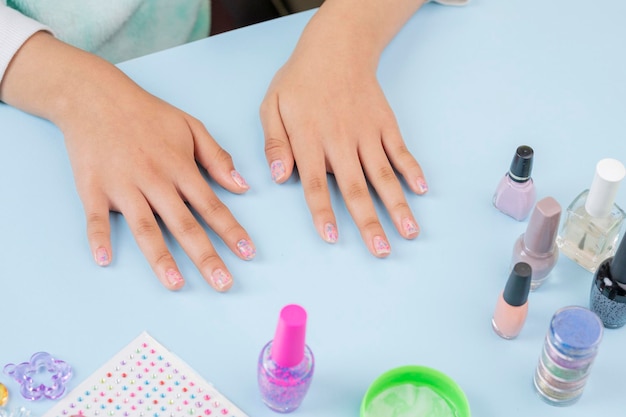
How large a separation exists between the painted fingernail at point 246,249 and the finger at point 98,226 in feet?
0.43

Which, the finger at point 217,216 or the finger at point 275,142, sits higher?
the finger at point 275,142

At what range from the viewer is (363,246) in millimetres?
835

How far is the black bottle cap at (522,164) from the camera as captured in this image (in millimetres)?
806

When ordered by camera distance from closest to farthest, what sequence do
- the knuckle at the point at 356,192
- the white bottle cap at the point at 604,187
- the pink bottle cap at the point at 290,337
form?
the pink bottle cap at the point at 290,337, the white bottle cap at the point at 604,187, the knuckle at the point at 356,192

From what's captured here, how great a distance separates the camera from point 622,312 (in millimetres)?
750

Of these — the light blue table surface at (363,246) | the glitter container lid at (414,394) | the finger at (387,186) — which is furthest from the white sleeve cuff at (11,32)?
the glitter container lid at (414,394)

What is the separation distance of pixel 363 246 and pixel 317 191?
82 millimetres

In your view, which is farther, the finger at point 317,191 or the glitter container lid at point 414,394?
the finger at point 317,191

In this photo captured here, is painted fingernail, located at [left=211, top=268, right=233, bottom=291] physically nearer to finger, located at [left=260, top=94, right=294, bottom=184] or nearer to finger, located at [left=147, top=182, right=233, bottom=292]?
finger, located at [left=147, top=182, right=233, bottom=292]

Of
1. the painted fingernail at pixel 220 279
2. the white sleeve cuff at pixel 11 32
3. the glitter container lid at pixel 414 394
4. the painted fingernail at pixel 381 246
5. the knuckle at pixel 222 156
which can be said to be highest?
the white sleeve cuff at pixel 11 32

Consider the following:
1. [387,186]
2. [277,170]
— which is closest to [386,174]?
[387,186]

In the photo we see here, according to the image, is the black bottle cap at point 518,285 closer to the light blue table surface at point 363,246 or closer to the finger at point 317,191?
the light blue table surface at point 363,246

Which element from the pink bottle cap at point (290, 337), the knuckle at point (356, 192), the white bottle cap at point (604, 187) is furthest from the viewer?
the knuckle at point (356, 192)

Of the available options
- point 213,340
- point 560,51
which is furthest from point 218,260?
point 560,51
